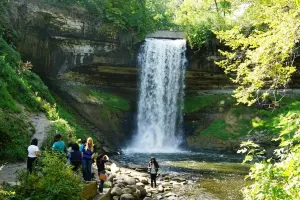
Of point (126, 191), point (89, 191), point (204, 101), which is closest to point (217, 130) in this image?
point (204, 101)

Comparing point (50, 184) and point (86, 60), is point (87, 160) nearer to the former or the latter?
point (50, 184)

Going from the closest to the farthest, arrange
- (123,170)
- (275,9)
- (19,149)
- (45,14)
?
(275,9), (19,149), (123,170), (45,14)

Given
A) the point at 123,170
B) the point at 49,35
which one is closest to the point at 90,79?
the point at 49,35

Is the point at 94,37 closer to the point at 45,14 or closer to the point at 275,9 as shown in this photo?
the point at 45,14

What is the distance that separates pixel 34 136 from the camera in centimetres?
1270

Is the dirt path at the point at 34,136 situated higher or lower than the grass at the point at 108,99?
lower

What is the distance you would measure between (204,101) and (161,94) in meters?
3.93

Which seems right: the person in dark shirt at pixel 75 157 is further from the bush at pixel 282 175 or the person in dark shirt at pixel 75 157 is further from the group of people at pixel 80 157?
the bush at pixel 282 175

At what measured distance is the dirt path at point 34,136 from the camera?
8.50 m

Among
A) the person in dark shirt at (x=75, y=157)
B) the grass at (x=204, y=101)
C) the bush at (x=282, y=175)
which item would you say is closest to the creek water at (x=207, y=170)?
the person in dark shirt at (x=75, y=157)

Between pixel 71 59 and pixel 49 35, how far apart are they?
8.28 feet

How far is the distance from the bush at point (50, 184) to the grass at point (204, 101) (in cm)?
2112

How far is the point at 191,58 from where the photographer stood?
27016mm

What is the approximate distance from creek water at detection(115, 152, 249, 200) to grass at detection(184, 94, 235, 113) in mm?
5281
